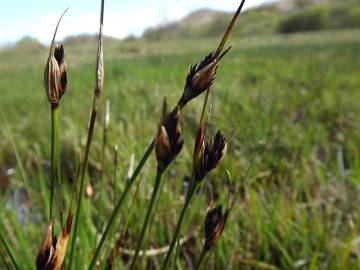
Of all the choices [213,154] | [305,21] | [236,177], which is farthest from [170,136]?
[305,21]

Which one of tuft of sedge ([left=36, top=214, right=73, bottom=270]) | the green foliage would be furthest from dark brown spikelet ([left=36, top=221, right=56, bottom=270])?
the green foliage

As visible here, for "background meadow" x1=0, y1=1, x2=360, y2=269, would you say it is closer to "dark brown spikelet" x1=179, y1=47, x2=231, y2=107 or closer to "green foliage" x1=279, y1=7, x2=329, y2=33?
"dark brown spikelet" x1=179, y1=47, x2=231, y2=107

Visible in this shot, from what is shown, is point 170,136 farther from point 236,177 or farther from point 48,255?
point 236,177

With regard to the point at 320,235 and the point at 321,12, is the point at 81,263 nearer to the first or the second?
the point at 320,235

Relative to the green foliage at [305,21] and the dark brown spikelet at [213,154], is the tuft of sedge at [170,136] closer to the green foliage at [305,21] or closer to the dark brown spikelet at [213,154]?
the dark brown spikelet at [213,154]

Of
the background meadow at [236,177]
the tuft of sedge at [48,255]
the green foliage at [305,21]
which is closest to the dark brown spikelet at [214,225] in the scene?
the background meadow at [236,177]
